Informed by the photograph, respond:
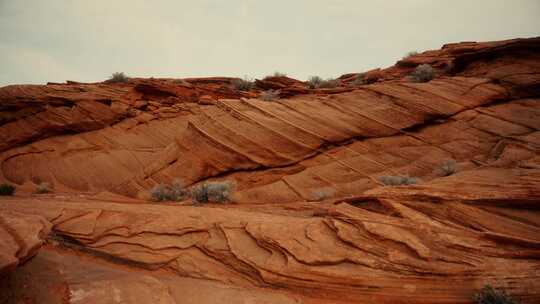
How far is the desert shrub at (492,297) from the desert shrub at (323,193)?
5579mm

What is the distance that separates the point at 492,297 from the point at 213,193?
7980 millimetres

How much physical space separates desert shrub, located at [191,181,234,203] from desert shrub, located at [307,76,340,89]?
36.7ft

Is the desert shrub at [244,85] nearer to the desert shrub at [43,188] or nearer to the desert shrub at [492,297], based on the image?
the desert shrub at [43,188]

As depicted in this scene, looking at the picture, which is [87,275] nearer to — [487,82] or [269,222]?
[269,222]

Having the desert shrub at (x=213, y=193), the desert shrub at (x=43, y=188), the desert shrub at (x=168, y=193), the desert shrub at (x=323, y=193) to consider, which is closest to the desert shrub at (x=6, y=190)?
the desert shrub at (x=43, y=188)

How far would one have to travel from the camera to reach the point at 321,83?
67.6ft

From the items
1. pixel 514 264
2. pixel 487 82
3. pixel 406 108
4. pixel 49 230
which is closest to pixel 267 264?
pixel 514 264

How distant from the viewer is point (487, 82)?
12.9 meters

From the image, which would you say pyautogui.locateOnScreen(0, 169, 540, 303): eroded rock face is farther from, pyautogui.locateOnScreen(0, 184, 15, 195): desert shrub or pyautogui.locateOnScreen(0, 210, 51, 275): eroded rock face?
pyautogui.locateOnScreen(0, 184, 15, 195): desert shrub

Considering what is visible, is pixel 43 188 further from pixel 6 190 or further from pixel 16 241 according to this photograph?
pixel 16 241

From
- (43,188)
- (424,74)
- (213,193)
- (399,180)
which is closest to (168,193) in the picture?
(213,193)

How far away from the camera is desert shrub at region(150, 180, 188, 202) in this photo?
11.7 m

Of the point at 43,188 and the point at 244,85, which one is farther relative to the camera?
the point at 244,85

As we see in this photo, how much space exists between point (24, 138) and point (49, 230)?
14.2 metres
